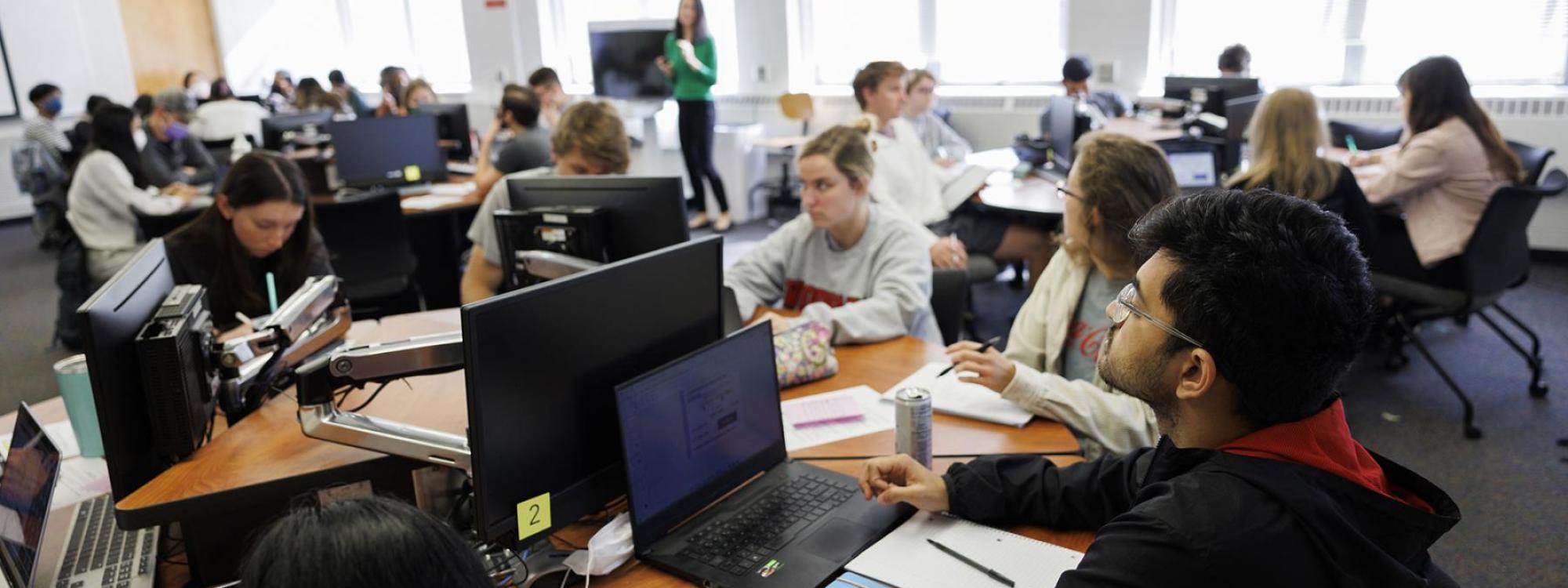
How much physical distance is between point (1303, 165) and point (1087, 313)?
186 centimetres

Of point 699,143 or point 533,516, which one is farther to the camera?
point 699,143

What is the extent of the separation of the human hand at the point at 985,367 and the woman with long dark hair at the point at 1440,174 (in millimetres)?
2623

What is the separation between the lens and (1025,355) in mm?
2229

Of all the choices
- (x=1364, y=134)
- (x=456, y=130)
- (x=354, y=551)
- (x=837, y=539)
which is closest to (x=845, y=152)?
(x=837, y=539)

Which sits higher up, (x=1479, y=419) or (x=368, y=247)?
(x=368, y=247)

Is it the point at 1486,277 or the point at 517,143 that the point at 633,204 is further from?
the point at 1486,277

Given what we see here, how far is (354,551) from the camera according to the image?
2.47ft

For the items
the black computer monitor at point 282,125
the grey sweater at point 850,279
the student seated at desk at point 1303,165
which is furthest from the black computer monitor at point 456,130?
the student seated at desk at point 1303,165

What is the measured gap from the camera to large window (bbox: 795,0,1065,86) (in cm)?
706

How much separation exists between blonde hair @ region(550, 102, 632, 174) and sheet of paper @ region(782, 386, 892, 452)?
4.59ft

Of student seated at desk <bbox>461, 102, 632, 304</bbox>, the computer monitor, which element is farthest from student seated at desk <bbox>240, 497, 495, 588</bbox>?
the computer monitor

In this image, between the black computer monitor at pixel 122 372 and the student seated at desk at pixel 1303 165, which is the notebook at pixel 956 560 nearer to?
the black computer monitor at pixel 122 372

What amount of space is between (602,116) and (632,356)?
6.05 ft

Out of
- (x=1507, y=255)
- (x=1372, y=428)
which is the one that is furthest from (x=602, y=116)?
(x=1507, y=255)
